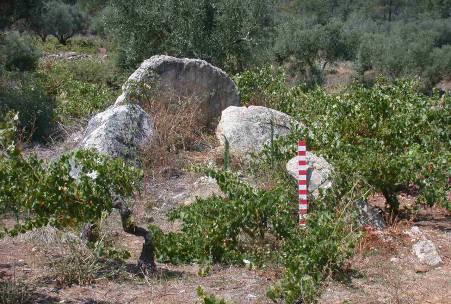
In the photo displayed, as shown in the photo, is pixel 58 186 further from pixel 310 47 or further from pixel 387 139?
pixel 310 47

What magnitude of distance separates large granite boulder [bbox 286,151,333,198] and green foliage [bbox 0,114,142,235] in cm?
243

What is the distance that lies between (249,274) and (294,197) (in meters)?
1.49

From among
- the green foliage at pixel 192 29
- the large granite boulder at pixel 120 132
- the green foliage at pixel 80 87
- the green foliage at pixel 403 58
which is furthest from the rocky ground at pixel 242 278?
the green foliage at pixel 403 58

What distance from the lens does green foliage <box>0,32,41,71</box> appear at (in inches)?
672

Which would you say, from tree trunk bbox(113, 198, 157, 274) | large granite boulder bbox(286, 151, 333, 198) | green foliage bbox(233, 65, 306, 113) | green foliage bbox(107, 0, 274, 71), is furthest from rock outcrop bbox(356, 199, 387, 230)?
green foliage bbox(107, 0, 274, 71)

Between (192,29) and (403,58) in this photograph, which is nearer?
(192,29)

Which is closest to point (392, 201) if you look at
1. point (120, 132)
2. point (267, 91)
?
point (120, 132)

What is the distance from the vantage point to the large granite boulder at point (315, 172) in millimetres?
6868

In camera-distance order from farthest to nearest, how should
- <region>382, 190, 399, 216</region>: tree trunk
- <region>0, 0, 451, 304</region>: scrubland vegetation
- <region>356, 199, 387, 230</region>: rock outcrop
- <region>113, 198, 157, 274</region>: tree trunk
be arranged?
<region>382, 190, 399, 216</region>: tree trunk < <region>356, 199, 387, 230</region>: rock outcrop < <region>113, 198, 157, 274</region>: tree trunk < <region>0, 0, 451, 304</region>: scrubland vegetation

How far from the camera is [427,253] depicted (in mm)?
6164

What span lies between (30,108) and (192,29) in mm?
5755

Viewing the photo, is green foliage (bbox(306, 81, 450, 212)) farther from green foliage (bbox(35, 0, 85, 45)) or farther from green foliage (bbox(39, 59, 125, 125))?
green foliage (bbox(35, 0, 85, 45))

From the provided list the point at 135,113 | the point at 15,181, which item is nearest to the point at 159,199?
the point at 135,113

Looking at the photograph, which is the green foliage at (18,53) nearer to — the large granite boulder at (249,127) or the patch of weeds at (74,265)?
the large granite boulder at (249,127)
